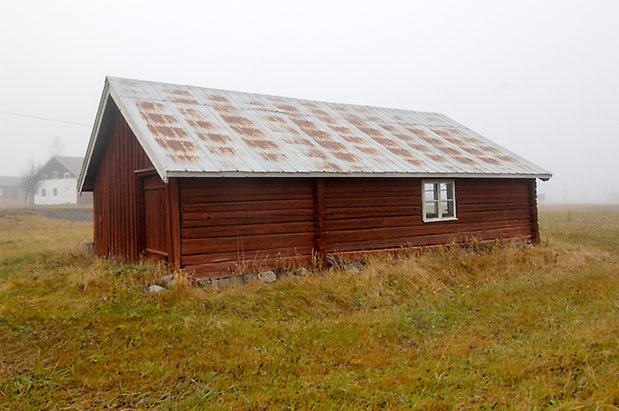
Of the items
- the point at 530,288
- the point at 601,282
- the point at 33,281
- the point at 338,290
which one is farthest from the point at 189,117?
the point at 601,282

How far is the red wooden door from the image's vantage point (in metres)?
11.0

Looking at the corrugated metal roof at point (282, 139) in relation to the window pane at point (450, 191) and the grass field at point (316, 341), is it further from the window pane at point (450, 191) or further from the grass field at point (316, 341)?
the grass field at point (316, 341)

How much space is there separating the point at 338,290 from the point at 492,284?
3711mm

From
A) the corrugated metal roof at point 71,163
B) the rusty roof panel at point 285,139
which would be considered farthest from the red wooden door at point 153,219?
the corrugated metal roof at point 71,163

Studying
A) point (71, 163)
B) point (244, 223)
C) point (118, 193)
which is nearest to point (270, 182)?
point (244, 223)

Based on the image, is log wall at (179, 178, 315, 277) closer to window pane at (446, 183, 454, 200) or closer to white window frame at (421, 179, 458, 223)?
white window frame at (421, 179, 458, 223)

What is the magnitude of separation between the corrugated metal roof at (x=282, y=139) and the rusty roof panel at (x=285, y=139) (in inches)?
1.1

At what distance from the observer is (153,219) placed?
1159 cm

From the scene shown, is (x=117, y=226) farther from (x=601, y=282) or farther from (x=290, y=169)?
(x=601, y=282)

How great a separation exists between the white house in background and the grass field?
47.9 m

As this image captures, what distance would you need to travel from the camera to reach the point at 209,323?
741 cm

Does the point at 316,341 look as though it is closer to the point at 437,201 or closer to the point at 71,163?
the point at 437,201

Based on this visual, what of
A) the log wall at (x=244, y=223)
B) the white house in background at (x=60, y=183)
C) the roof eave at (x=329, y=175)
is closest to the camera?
the roof eave at (x=329, y=175)

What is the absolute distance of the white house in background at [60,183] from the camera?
55.1m
